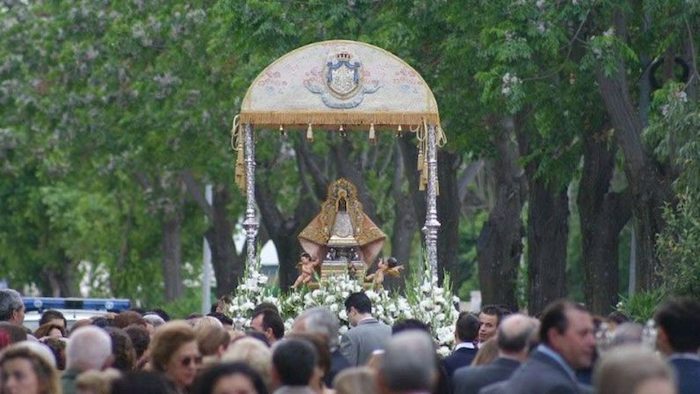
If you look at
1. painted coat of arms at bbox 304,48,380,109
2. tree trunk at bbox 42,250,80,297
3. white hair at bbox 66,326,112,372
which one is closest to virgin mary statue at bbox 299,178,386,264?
painted coat of arms at bbox 304,48,380,109

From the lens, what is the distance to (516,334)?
12.0 meters

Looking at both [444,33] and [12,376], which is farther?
[444,33]

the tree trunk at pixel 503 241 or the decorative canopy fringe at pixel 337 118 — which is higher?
the decorative canopy fringe at pixel 337 118

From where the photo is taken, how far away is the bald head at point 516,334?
12008mm

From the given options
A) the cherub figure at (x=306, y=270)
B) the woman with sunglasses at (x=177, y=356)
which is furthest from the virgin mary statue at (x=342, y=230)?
the woman with sunglasses at (x=177, y=356)

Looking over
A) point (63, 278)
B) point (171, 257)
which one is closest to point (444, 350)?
point (171, 257)

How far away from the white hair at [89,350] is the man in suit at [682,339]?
3.07 metres

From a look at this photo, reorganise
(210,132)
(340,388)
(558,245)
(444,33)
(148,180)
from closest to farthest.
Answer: (340,388)
(444,33)
(558,245)
(210,132)
(148,180)

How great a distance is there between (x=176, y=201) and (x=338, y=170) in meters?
10.6

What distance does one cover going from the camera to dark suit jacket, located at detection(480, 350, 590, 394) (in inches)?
417

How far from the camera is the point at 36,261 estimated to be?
197 feet

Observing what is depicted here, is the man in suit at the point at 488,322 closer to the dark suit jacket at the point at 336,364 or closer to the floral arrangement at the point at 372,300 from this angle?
the dark suit jacket at the point at 336,364

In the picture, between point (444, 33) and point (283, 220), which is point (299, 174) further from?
point (444, 33)

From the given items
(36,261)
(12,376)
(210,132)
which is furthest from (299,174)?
(12,376)
